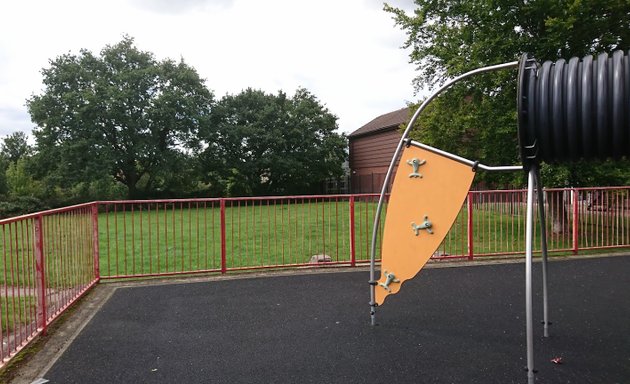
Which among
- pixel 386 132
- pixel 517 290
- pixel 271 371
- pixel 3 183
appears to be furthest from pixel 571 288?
pixel 3 183

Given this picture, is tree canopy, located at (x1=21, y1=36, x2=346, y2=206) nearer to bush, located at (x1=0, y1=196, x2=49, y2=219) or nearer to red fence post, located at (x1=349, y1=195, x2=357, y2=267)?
bush, located at (x1=0, y1=196, x2=49, y2=219)

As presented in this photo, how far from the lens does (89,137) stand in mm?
29578

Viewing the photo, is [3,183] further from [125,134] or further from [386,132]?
[386,132]

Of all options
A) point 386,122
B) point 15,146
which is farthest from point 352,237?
point 15,146

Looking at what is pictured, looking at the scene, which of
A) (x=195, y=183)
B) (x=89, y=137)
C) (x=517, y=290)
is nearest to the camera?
(x=517, y=290)

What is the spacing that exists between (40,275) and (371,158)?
101 ft

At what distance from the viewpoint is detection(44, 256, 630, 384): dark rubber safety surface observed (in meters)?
3.74

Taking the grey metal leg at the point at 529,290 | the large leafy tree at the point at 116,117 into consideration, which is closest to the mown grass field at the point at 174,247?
the grey metal leg at the point at 529,290

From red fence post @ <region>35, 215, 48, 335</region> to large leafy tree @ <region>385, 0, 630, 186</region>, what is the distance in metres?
10.00

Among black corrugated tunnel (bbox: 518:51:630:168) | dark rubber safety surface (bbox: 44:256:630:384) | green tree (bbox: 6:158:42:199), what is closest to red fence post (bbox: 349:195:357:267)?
dark rubber safety surface (bbox: 44:256:630:384)

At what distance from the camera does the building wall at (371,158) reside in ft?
103

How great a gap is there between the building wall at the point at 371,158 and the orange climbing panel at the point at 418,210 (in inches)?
994

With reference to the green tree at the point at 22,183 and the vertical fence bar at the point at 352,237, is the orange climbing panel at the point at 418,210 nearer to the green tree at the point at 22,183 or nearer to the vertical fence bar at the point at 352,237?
the vertical fence bar at the point at 352,237

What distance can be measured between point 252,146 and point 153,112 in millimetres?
8469
